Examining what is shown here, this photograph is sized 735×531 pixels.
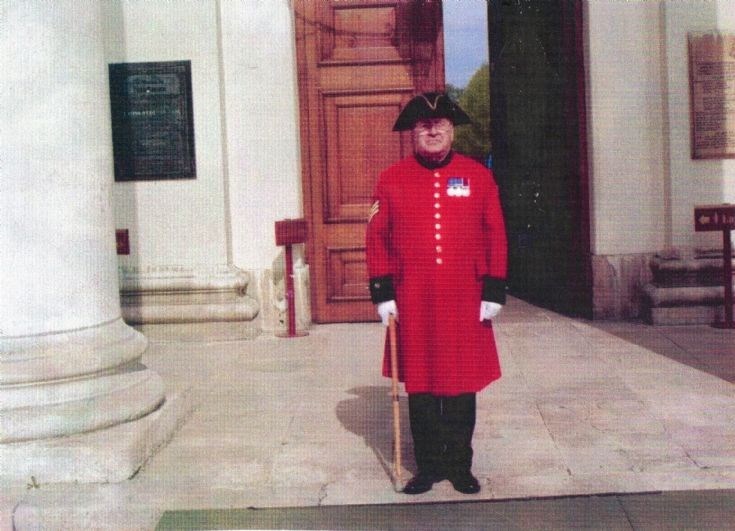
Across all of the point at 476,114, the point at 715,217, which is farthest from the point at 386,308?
the point at 476,114

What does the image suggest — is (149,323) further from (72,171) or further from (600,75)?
(600,75)

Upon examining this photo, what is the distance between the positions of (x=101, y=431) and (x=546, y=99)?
6135mm

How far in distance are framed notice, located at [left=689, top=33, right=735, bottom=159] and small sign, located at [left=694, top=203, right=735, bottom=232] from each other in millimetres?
555

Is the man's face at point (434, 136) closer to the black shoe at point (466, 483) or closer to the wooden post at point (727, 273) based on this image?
the black shoe at point (466, 483)

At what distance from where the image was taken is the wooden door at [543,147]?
29.0 ft

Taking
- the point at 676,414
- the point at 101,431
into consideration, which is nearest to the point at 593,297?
the point at 676,414

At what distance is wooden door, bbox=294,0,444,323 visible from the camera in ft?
29.3

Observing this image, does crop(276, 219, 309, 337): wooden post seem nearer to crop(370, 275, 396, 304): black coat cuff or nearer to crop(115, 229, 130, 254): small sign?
crop(115, 229, 130, 254): small sign

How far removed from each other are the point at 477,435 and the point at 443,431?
81cm

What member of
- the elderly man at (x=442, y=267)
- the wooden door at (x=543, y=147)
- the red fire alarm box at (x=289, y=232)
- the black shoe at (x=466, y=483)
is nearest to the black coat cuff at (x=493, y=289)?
the elderly man at (x=442, y=267)

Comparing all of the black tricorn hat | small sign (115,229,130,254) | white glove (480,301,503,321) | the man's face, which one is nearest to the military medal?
the man's face

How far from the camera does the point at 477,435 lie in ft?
17.4

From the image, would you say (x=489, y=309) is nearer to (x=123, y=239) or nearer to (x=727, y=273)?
(x=727, y=273)

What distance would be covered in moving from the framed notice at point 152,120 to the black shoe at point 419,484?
188 inches
